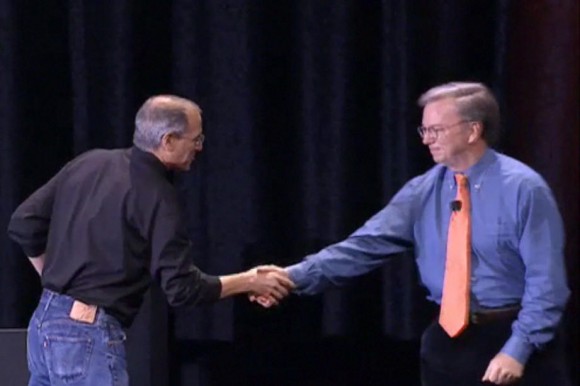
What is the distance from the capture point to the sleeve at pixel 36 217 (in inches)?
125

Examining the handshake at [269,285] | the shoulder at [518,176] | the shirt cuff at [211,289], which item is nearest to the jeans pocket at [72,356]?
the shirt cuff at [211,289]

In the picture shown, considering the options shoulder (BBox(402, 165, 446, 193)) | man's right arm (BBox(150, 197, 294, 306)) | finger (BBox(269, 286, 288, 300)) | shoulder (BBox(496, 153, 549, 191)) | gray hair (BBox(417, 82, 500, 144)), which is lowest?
finger (BBox(269, 286, 288, 300))

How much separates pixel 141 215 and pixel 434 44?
132 centimetres

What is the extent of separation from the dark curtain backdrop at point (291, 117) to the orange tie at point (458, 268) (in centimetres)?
79

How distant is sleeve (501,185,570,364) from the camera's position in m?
2.87

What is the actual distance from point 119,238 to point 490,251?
3.02 feet

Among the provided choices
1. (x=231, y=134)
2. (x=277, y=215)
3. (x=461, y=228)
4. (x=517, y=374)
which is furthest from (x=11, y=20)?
(x=517, y=374)

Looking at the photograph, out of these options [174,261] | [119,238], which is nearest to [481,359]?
[174,261]

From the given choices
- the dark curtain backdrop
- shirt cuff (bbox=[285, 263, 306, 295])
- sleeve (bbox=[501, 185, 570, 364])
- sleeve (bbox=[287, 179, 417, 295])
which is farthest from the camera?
the dark curtain backdrop

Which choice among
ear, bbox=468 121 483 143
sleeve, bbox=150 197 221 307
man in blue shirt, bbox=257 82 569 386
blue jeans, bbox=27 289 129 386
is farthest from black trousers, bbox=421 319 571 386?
blue jeans, bbox=27 289 129 386

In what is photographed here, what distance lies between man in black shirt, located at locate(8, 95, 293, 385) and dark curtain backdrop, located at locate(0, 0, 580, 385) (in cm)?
85

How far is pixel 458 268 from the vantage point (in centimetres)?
301

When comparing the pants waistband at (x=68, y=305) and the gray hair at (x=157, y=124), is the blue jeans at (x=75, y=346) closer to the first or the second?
the pants waistband at (x=68, y=305)

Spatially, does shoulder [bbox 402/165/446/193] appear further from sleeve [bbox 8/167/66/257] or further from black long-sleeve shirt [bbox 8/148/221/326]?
sleeve [bbox 8/167/66/257]
